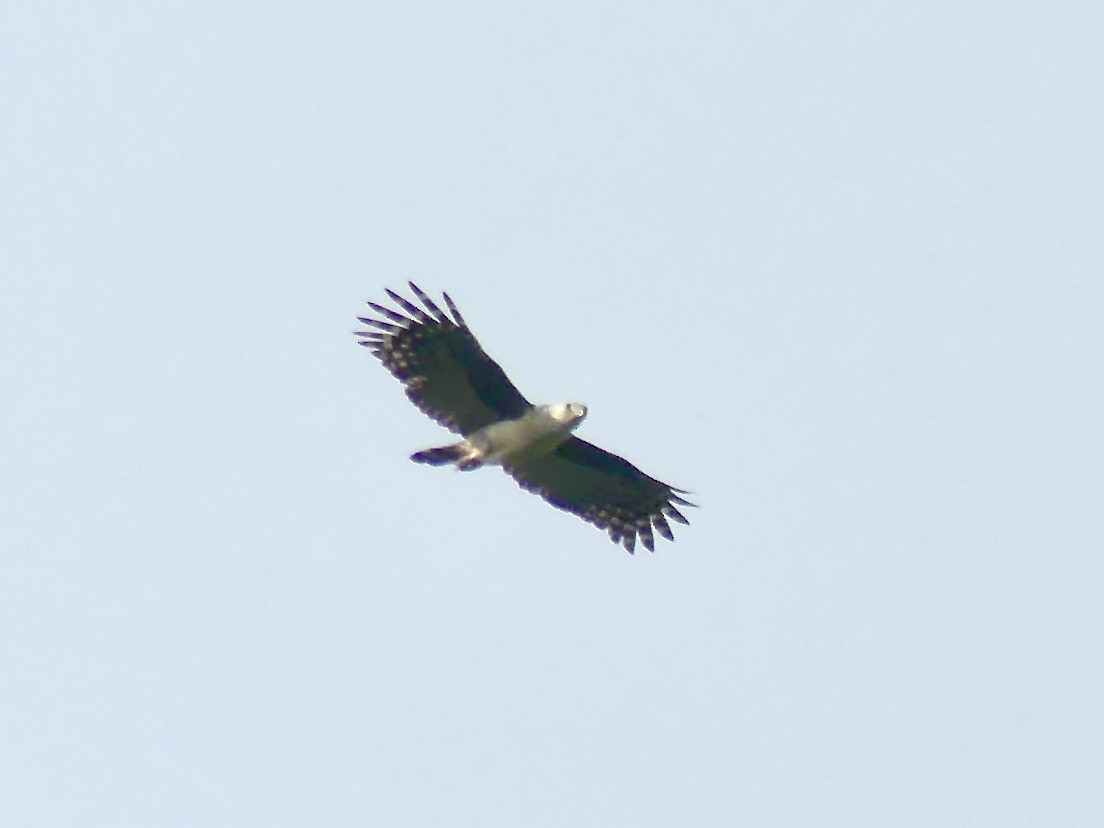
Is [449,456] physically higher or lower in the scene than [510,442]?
lower

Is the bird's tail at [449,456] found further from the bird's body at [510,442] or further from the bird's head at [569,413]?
the bird's head at [569,413]

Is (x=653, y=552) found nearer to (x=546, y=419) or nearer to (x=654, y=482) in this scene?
(x=654, y=482)

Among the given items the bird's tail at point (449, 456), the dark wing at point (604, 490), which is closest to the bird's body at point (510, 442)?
the bird's tail at point (449, 456)

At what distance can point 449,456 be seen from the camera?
71.4 feet

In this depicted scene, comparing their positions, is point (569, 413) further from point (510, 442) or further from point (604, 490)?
point (604, 490)

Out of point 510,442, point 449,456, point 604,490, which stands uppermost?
point 604,490

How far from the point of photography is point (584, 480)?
2261 cm

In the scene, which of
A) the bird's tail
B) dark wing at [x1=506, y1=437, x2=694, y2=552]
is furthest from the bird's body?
dark wing at [x1=506, y1=437, x2=694, y2=552]

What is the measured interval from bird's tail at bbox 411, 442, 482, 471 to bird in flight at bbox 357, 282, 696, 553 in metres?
0.01

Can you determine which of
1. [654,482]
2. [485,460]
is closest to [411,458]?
[485,460]

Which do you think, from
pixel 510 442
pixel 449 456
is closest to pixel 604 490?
pixel 510 442

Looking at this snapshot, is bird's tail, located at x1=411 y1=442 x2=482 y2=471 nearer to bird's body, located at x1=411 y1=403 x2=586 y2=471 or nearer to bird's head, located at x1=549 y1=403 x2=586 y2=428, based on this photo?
bird's body, located at x1=411 y1=403 x2=586 y2=471

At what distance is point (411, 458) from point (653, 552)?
325 centimetres

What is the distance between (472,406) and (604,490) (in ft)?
6.65
